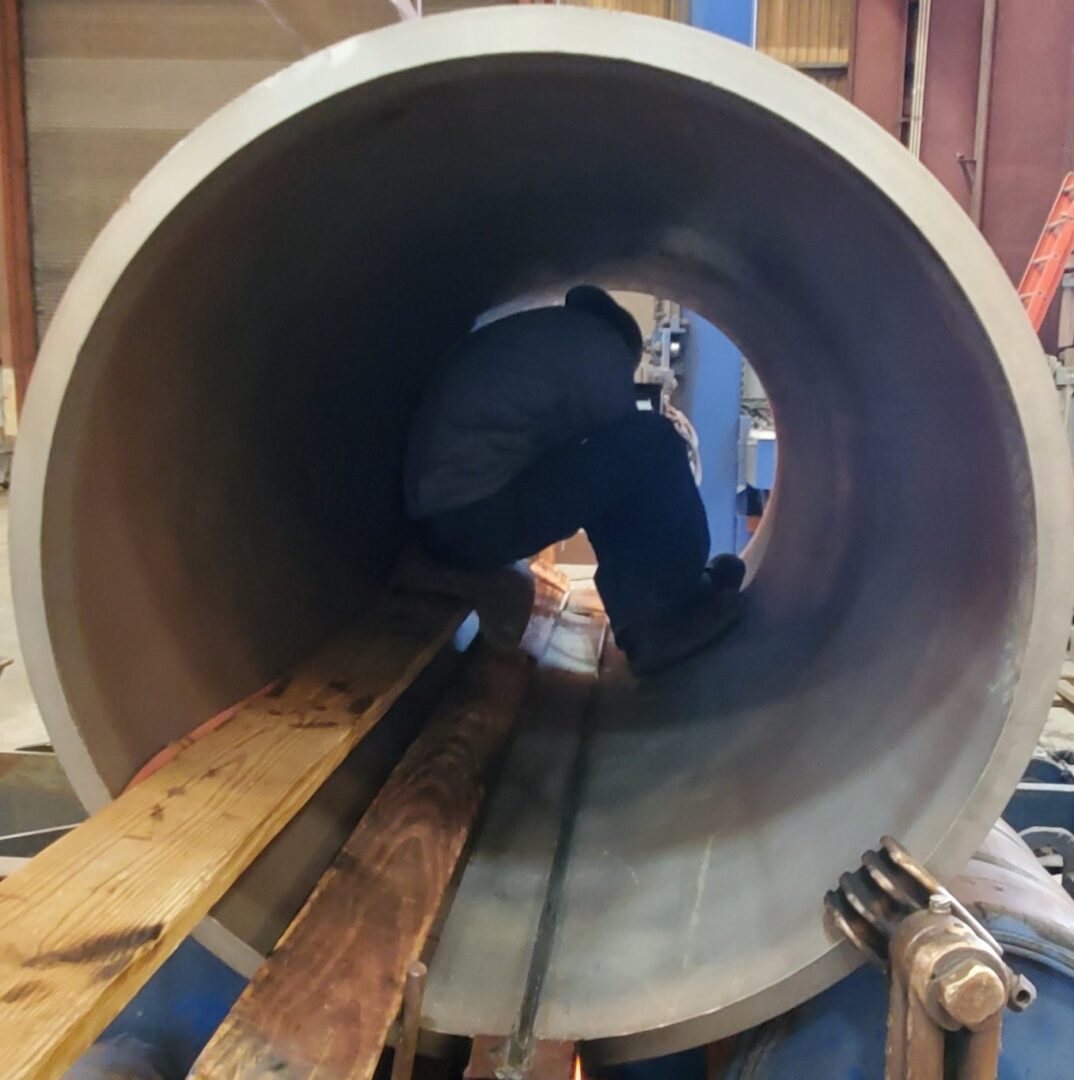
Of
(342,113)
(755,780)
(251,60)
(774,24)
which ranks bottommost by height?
(755,780)

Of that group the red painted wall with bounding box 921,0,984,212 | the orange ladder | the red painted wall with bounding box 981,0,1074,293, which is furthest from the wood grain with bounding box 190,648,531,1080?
the red painted wall with bounding box 921,0,984,212

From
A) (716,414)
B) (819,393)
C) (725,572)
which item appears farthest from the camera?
(716,414)

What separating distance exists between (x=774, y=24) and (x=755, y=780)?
26.4 ft

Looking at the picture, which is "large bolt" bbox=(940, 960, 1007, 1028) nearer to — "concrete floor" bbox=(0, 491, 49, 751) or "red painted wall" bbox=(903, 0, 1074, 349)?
"concrete floor" bbox=(0, 491, 49, 751)

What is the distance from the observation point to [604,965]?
48.6 inches

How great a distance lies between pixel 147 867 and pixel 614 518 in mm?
1727

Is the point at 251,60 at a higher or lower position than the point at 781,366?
higher

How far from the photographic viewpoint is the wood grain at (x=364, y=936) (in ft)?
3.14

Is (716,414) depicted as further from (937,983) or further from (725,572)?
(937,983)

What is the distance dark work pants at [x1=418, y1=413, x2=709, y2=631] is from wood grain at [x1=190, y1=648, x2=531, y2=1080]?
64 centimetres

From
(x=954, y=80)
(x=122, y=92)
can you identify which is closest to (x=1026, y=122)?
(x=954, y=80)

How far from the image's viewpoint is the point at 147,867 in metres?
0.92

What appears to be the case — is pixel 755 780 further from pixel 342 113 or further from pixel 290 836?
pixel 342 113

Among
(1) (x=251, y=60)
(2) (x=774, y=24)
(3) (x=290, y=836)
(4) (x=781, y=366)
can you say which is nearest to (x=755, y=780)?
(3) (x=290, y=836)
